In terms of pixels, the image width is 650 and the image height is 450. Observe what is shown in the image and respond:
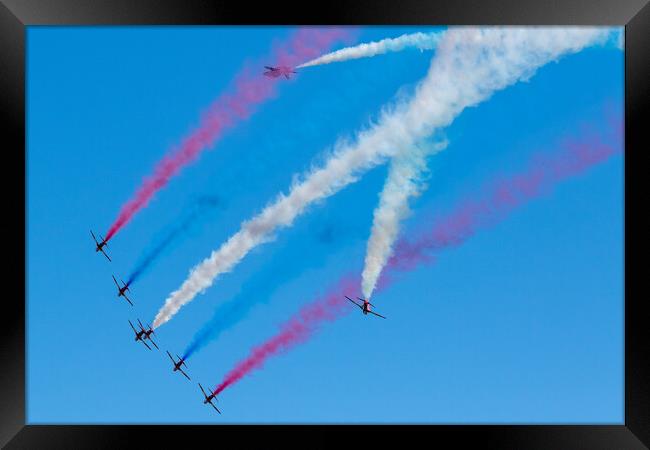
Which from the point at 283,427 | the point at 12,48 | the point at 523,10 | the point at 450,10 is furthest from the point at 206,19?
the point at 283,427

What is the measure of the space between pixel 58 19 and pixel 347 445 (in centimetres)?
978

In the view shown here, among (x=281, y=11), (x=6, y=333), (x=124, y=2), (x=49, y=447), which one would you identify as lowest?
(x=49, y=447)

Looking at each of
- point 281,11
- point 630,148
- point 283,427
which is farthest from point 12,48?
point 630,148

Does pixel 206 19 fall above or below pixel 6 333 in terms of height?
above

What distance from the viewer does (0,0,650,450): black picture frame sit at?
12.3 meters

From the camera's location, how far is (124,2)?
12.3 m

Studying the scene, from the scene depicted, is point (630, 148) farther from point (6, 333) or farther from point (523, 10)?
point (6, 333)

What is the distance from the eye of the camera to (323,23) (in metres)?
12.9

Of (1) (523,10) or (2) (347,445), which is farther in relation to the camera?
(2) (347,445)

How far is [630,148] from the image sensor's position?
12820 millimetres

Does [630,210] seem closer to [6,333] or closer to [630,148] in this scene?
[630,148]

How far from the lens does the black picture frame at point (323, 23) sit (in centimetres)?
1234

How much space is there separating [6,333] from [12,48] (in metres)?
5.34

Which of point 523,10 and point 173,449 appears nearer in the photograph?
point 523,10
